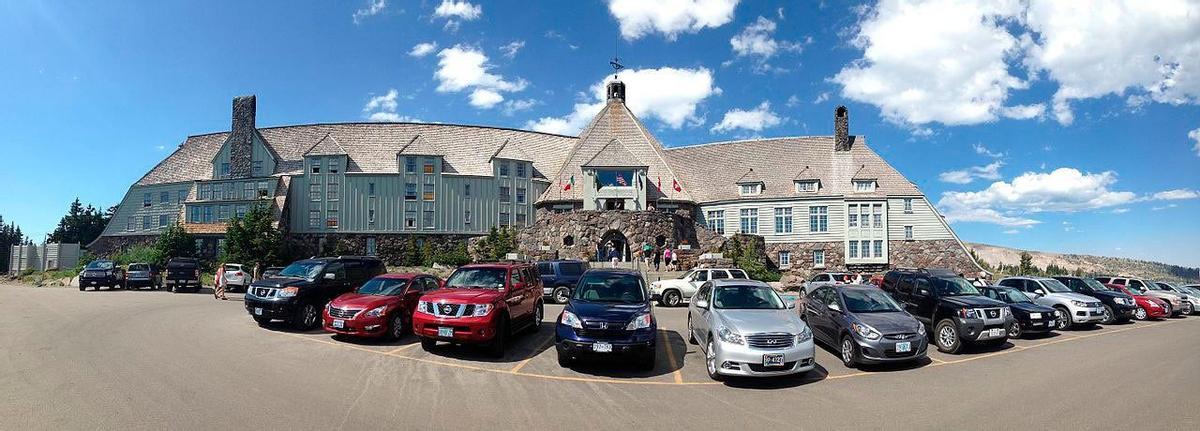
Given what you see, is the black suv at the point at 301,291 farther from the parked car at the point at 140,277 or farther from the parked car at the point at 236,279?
the parked car at the point at 140,277

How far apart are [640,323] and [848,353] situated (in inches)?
172

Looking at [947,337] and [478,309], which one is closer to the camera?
[478,309]

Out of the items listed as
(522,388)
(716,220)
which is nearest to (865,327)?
(522,388)

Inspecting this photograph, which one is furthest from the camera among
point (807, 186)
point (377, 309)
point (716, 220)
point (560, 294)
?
point (716, 220)

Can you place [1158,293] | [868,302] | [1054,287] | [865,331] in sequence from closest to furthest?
[865,331] → [868,302] → [1054,287] → [1158,293]

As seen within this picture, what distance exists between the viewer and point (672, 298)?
894 inches

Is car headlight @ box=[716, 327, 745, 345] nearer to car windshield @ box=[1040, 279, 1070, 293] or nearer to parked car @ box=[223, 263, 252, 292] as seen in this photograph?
car windshield @ box=[1040, 279, 1070, 293]

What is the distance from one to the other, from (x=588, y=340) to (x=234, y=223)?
4211 centimetres

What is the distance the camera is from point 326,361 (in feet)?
36.3

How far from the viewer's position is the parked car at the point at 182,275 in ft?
96.7

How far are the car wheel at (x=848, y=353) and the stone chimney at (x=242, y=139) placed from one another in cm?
5261

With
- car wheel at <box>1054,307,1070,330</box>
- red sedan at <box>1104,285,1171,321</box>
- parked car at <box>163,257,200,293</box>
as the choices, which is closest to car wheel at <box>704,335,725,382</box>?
car wheel at <box>1054,307,1070,330</box>

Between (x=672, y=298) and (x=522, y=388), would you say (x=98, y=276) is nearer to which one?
(x=672, y=298)

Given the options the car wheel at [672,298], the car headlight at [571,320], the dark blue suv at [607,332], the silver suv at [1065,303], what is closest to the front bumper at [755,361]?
the dark blue suv at [607,332]
